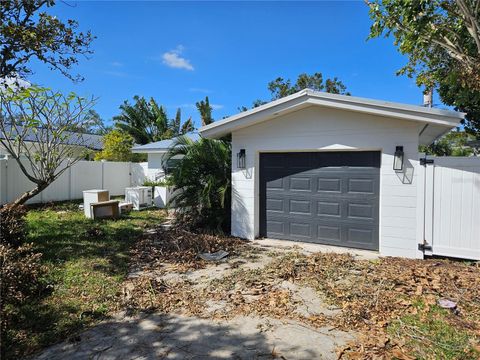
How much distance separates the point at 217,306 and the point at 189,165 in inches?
187

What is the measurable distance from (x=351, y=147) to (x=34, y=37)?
719cm

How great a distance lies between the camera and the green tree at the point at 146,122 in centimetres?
2470

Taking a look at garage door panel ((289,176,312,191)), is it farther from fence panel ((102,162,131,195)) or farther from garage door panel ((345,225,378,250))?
fence panel ((102,162,131,195))

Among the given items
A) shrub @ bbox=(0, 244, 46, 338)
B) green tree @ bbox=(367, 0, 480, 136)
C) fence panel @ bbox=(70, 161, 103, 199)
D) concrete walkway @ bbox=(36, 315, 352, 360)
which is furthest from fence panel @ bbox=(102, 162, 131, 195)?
green tree @ bbox=(367, 0, 480, 136)

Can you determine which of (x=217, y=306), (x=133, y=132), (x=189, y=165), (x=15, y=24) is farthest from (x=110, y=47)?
(x=133, y=132)

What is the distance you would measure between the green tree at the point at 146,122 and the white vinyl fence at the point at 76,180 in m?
7.87

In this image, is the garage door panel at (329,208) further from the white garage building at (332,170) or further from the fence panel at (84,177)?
the fence panel at (84,177)

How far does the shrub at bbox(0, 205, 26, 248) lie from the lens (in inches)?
211

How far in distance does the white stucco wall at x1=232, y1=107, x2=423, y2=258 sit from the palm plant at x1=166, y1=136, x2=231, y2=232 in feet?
1.95

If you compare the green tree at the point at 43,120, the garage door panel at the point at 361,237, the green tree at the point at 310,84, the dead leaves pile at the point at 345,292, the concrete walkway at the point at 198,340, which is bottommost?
the concrete walkway at the point at 198,340

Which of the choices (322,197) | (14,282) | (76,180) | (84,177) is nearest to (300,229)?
(322,197)

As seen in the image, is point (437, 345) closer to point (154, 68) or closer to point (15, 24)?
point (15, 24)

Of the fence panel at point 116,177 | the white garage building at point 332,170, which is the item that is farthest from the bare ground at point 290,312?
the fence panel at point 116,177

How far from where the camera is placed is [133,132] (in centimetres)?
2470
